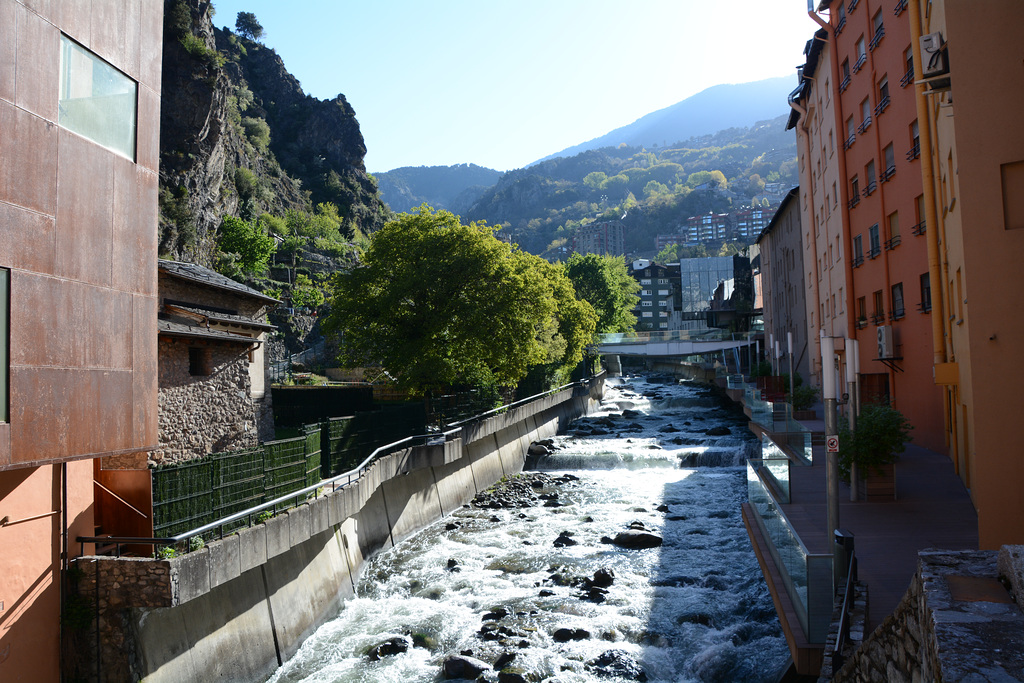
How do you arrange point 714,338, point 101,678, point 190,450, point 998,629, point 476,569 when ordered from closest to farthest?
1. point 998,629
2. point 101,678
3. point 476,569
4. point 190,450
5. point 714,338

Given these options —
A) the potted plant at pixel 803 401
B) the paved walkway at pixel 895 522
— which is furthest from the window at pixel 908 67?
the potted plant at pixel 803 401

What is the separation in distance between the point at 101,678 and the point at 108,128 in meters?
7.61

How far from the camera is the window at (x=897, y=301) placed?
904 inches

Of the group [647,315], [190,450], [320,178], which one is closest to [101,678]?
[190,450]

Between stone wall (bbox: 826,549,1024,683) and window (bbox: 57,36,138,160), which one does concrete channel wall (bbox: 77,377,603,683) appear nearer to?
window (bbox: 57,36,138,160)

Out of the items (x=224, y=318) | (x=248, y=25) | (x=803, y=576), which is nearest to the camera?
(x=803, y=576)

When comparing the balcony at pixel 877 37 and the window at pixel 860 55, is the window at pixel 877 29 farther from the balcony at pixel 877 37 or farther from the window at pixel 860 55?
the window at pixel 860 55

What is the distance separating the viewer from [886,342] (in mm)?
22812

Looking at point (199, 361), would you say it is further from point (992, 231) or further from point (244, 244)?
point (244, 244)

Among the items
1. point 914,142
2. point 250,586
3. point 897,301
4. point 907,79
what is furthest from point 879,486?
point 907,79

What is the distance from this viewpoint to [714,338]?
65000mm

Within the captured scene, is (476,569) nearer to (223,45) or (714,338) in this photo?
(714,338)

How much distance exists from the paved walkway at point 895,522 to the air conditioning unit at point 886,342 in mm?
5187

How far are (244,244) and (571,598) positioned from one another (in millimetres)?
52793
